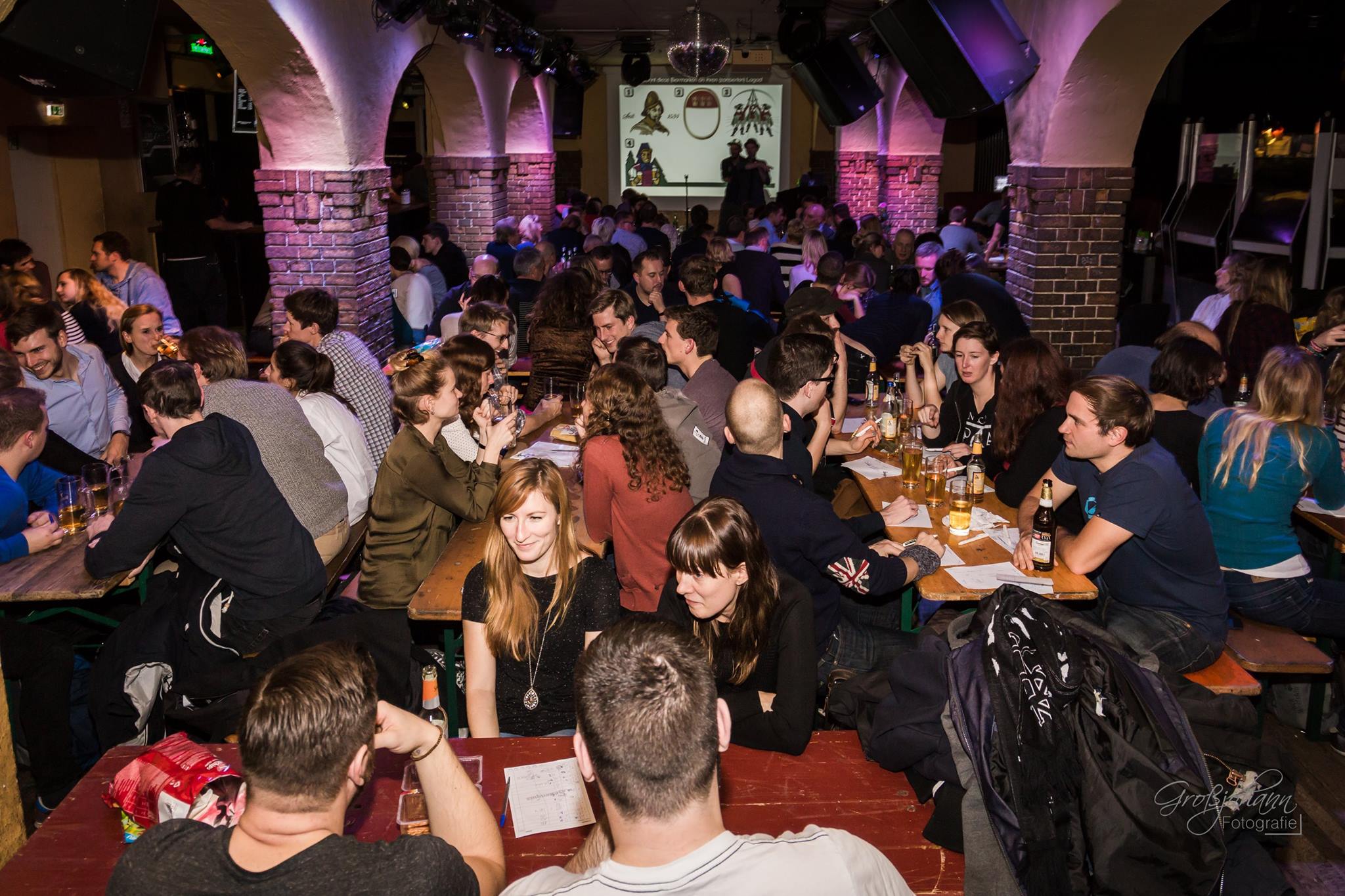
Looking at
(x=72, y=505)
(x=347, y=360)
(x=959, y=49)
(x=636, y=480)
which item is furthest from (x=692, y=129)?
(x=636, y=480)

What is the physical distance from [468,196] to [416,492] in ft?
25.8

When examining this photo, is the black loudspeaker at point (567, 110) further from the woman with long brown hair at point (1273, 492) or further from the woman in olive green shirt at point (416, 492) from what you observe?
the woman with long brown hair at point (1273, 492)

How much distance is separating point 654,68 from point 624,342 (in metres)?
15.5

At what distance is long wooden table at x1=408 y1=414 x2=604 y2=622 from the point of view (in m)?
3.23

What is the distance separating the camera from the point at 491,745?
2.47 meters

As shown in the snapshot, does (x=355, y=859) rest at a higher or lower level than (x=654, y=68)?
lower

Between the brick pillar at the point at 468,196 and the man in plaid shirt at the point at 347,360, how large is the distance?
238 inches

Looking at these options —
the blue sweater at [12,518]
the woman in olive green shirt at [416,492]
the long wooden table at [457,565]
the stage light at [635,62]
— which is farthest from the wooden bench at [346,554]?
the stage light at [635,62]

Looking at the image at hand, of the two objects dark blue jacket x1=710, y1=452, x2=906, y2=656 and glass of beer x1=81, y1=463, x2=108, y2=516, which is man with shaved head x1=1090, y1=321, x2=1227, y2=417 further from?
glass of beer x1=81, y1=463, x2=108, y2=516

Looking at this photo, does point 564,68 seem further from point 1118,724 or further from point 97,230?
point 1118,724

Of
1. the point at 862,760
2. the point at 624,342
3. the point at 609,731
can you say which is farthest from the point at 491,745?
the point at 624,342

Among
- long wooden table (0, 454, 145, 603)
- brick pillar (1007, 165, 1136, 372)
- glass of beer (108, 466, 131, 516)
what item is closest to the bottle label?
long wooden table (0, 454, 145, 603)

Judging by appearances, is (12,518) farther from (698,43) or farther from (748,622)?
(698,43)

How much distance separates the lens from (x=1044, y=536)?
3.32m
